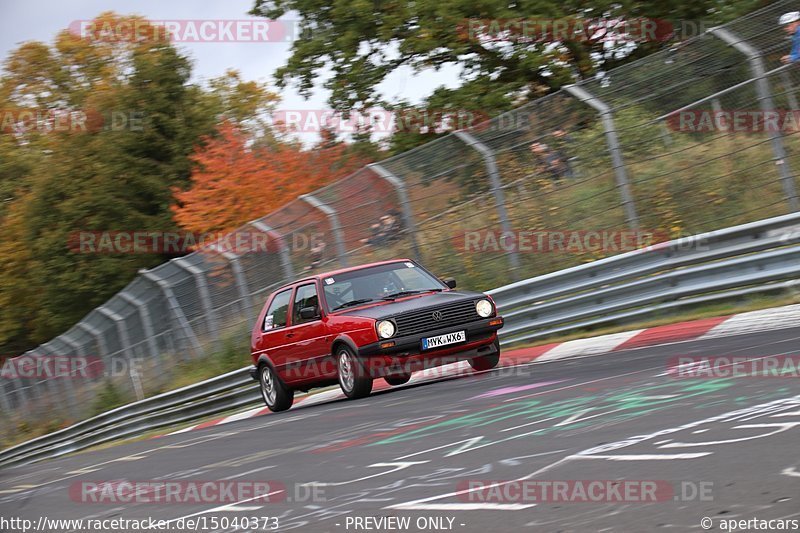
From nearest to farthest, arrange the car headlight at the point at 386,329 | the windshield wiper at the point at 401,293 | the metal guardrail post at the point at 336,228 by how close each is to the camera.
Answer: the car headlight at the point at 386,329 < the windshield wiper at the point at 401,293 < the metal guardrail post at the point at 336,228

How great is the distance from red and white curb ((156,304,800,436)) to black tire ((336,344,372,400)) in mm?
1444

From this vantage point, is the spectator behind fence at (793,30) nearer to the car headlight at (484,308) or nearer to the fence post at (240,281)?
the car headlight at (484,308)

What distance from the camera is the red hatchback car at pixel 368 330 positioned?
41.0ft

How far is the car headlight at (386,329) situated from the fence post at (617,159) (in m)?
3.91

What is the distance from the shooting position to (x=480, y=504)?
220 inches

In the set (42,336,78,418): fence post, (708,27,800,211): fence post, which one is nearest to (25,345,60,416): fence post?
(42,336,78,418): fence post

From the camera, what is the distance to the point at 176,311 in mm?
22000

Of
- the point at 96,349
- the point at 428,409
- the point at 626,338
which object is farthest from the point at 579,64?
the point at 428,409

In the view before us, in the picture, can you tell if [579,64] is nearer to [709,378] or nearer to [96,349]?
[96,349]

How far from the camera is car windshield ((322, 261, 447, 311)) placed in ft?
44.6
